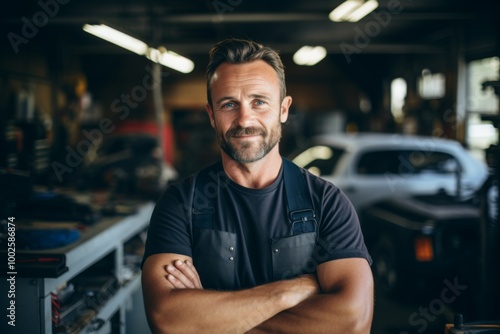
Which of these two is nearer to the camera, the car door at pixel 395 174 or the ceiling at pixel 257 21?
the car door at pixel 395 174

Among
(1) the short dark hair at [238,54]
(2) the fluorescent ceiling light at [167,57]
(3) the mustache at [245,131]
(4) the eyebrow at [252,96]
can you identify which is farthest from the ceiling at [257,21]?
(3) the mustache at [245,131]

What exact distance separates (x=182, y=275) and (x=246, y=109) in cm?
68

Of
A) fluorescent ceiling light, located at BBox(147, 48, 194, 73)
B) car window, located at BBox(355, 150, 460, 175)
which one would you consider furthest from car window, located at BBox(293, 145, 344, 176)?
fluorescent ceiling light, located at BBox(147, 48, 194, 73)

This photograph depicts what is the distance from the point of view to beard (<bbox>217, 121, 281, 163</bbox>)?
6.42 ft

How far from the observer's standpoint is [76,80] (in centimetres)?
1057

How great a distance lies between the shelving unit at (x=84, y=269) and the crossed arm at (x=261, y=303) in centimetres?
65

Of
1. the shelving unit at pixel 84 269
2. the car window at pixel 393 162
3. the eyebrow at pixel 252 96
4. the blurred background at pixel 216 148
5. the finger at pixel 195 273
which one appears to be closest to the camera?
the finger at pixel 195 273

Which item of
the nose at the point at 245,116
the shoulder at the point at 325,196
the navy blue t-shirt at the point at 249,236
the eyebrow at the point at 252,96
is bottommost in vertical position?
the navy blue t-shirt at the point at 249,236

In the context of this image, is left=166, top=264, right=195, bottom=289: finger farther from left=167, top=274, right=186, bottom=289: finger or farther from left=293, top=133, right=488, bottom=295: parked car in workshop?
left=293, top=133, right=488, bottom=295: parked car in workshop

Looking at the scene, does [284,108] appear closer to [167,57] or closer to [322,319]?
[322,319]

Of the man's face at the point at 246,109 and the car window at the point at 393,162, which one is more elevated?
the man's face at the point at 246,109

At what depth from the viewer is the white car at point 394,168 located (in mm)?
5828

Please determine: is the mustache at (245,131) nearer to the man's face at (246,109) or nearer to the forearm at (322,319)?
the man's face at (246,109)

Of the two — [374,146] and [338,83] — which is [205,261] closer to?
[374,146]
